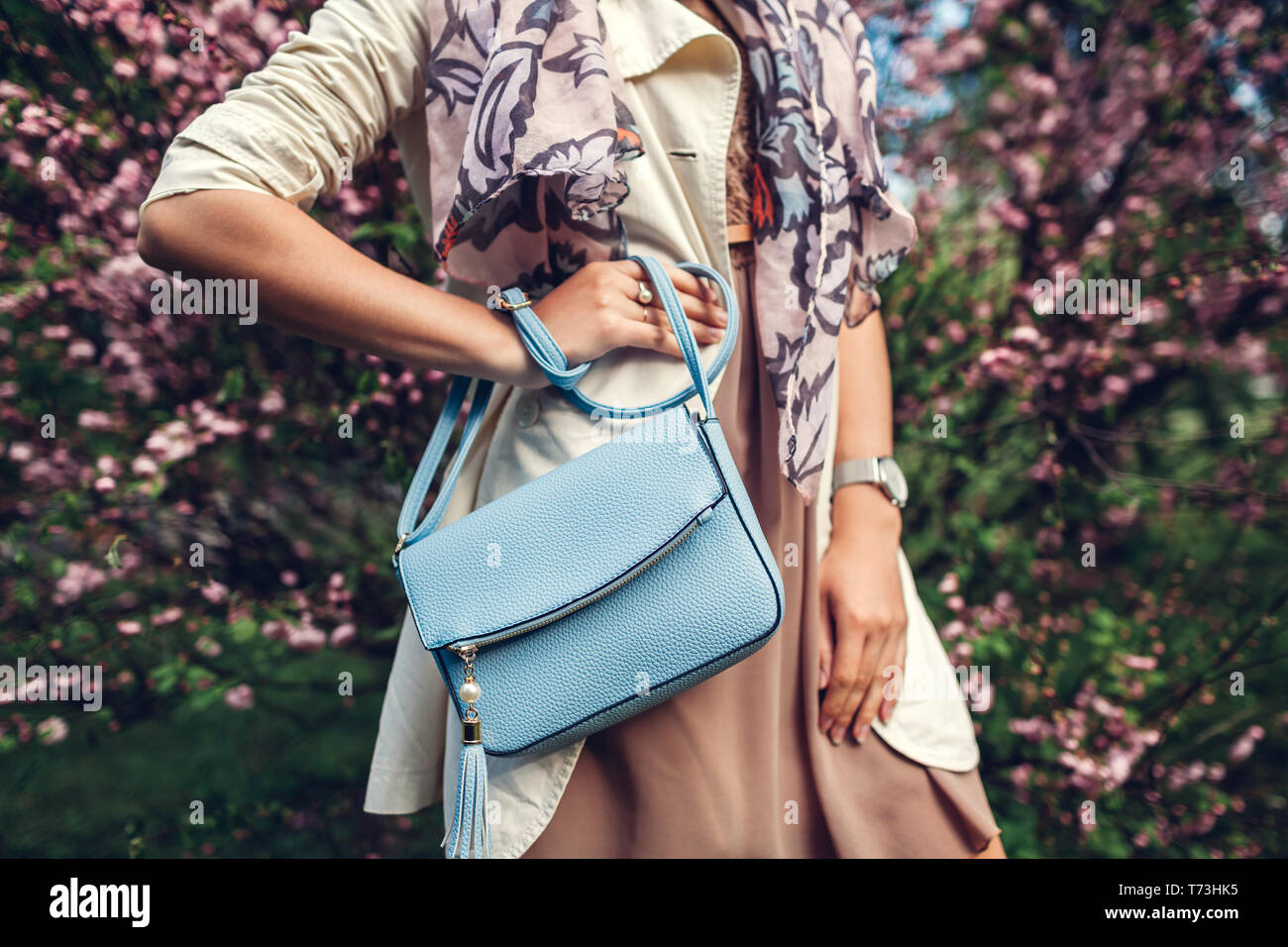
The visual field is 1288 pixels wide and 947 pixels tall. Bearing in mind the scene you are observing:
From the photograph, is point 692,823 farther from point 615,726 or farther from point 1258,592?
point 1258,592

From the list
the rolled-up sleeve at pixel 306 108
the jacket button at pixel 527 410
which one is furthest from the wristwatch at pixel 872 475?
the rolled-up sleeve at pixel 306 108

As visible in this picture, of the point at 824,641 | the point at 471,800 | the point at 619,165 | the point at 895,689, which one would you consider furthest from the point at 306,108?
the point at 895,689

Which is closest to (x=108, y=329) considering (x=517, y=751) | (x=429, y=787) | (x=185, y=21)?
(x=185, y=21)

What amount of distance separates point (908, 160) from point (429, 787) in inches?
67.3

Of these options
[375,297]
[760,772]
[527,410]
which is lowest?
[760,772]

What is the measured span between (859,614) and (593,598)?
364mm

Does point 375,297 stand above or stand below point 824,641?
above

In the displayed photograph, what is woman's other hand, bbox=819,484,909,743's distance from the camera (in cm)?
86

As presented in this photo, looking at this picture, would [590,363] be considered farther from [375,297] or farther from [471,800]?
[471,800]

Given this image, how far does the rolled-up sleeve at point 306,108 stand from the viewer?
0.69 m

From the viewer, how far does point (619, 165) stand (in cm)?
75

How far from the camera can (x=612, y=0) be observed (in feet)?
2.63

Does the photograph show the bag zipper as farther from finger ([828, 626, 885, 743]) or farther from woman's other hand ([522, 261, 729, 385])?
finger ([828, 626, 885, 743])

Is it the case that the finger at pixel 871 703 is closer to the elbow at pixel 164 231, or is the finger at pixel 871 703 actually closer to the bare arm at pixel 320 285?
the bare arm at pixel 320 285
